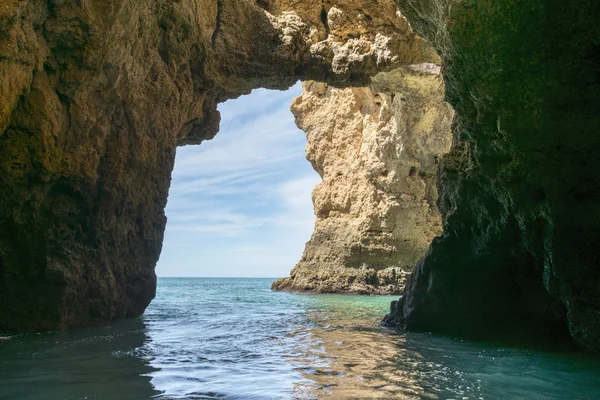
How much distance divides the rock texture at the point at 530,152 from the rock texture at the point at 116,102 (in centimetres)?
529

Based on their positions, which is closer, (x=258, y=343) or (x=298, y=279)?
(x=258, y=343)

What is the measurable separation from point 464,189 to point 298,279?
23415 millimetres

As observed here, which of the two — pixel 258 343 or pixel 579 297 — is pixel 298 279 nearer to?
pixel 258 343

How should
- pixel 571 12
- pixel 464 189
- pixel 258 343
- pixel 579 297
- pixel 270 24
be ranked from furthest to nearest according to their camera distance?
pixel 270 24 → pixel 464 189 → pixel 258 343 → pixel 579 297 → pixel 571 12

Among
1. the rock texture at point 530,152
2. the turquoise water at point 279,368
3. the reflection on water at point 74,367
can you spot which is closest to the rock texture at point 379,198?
the rock texture at point 530,152

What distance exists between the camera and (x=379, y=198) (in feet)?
94.3

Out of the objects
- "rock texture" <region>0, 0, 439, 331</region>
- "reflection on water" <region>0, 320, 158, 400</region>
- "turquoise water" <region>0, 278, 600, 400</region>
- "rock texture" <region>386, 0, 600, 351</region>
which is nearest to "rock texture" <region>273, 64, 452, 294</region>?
"rock texture" <region>0, 0, 439, 331</region>

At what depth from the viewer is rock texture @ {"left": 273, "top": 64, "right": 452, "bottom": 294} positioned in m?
26.9

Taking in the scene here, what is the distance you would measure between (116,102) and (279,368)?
640cm

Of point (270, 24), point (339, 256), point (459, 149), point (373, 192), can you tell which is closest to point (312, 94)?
point (373, 192)

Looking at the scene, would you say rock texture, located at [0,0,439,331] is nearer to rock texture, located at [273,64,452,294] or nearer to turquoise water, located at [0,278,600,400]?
turquoise water, located at [0,278,600,400]

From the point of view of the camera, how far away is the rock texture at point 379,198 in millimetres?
26938

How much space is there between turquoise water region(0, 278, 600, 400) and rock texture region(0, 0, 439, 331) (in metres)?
1.34

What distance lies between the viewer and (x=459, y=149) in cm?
901
